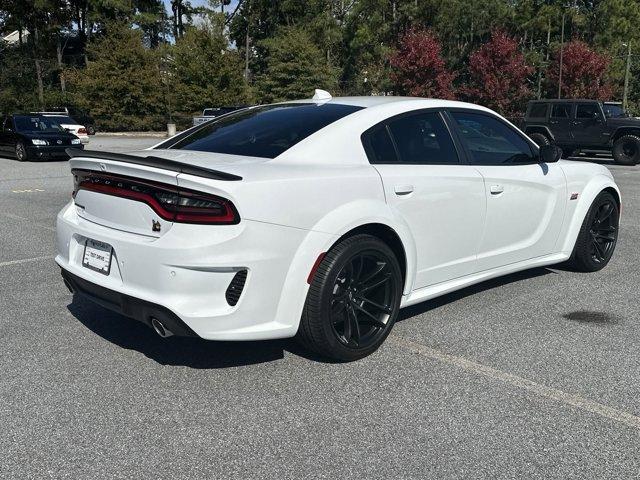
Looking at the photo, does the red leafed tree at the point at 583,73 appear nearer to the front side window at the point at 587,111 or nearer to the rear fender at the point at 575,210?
the front side window at the point at 587,111

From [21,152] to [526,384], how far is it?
18.5 meters

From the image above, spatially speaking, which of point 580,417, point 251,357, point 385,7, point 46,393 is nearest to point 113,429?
point 46,393

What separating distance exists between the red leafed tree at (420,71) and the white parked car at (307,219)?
35.7 meters

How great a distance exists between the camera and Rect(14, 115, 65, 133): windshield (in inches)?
760

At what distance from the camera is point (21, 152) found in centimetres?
1892

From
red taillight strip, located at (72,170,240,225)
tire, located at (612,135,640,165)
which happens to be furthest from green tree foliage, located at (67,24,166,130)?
red taillight strip, located at (72,170,240,225)

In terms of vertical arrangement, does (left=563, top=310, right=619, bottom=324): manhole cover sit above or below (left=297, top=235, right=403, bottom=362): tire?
below

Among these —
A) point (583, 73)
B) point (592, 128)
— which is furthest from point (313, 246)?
point (583, 73)

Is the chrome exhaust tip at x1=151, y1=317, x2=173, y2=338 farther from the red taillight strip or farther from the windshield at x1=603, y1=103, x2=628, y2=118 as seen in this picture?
the windshield at x1=603, y1=103, x2=628, y2=118

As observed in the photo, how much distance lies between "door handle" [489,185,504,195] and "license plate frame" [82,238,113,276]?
2.53 metres

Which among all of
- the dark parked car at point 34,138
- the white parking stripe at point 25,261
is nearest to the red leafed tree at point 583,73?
the dark parked car at point 34,138

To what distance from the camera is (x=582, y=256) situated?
18.6 feet

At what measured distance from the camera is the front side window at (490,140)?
181 inches

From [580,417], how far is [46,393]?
2.61m
